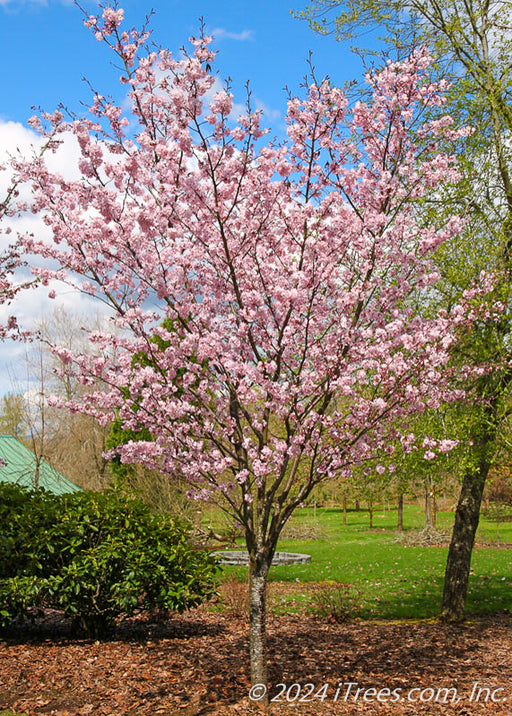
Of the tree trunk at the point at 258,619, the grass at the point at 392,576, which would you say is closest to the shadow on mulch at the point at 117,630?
the grass at the point at 392,576

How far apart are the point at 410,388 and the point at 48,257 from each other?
11.1ft

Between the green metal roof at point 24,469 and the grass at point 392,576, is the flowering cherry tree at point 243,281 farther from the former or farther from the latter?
the green metal roof at point 24,469

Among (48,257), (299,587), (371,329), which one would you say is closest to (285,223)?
(371,329)

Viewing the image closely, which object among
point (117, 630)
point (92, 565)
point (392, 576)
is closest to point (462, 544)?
point (117, 630)

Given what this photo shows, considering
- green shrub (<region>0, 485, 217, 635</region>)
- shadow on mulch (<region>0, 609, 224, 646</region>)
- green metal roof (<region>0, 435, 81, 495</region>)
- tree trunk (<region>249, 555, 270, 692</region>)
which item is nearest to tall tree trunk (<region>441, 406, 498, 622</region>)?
shadow on mulch (<region>0, 609, 224, 646</region>)

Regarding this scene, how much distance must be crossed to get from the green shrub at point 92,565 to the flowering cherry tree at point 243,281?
2.30m

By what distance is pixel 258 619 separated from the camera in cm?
543

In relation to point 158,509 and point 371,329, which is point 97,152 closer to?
point 371,329

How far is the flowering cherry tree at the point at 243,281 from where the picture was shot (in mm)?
5082

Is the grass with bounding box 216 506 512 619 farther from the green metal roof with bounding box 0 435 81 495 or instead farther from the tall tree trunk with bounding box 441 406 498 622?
the green metal roof with bounding box 0 435 81 495

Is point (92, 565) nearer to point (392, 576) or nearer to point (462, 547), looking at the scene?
point (462, 547)

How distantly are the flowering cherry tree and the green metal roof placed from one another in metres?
8.48

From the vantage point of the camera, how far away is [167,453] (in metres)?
5.41

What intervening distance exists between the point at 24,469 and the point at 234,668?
8.37 m
